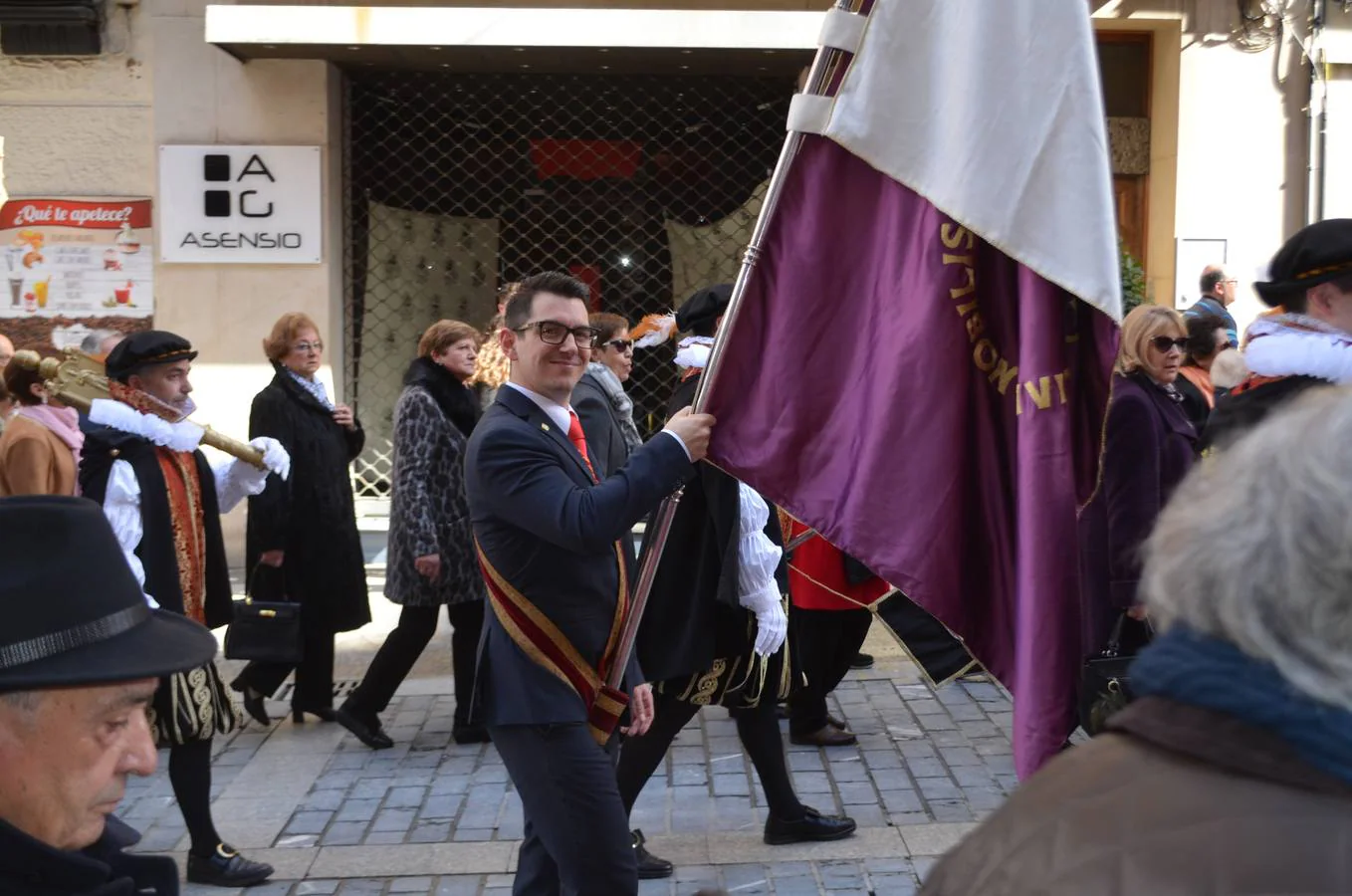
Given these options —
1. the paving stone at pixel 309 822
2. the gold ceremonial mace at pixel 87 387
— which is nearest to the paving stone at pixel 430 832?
the paving stone at pixel 309 822

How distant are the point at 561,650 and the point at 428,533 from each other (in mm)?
3135

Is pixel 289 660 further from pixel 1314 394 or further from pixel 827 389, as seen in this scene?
pixel 1314 394

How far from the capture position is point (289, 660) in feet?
20.9

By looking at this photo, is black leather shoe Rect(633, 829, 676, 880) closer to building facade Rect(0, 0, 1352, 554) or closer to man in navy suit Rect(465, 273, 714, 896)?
man in navy suit Rect(465, 273, 714, 896)

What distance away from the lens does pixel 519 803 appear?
5.97 m

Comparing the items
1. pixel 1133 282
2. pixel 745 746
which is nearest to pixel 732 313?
pixel 745 746

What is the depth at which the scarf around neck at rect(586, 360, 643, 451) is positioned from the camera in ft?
20.2

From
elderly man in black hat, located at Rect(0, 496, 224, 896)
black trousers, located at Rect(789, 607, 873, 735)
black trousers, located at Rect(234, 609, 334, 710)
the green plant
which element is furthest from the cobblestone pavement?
the green plant

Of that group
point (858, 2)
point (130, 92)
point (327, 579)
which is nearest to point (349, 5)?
point (130, 92)

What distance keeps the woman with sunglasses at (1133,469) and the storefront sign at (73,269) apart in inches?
275

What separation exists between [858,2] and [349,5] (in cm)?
753

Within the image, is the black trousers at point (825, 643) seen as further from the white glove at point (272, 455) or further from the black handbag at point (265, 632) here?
the white glove at point (272, 455)

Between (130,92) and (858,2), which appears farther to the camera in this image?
(130,92)

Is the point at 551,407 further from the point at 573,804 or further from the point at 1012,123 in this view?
the point at 1012,123
